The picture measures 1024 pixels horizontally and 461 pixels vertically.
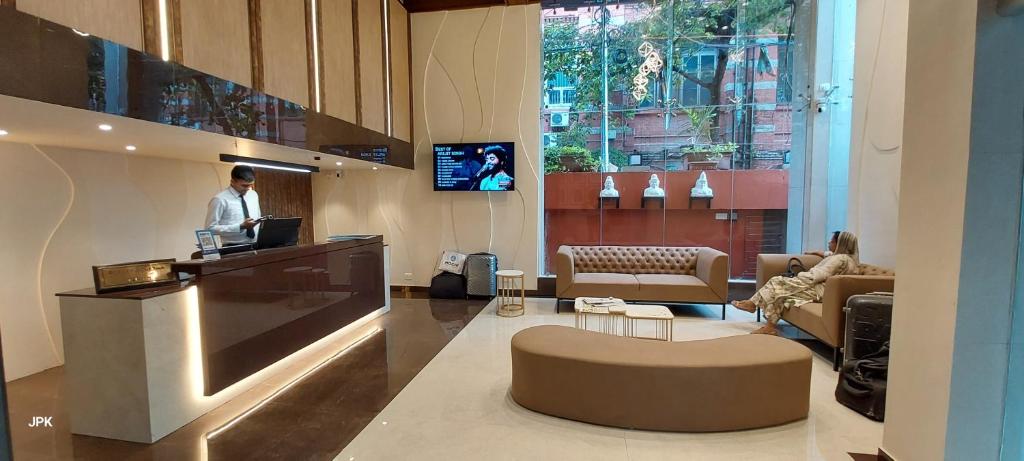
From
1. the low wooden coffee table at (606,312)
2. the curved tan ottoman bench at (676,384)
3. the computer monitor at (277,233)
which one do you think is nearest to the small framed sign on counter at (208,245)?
the computer monitor at (277,233)

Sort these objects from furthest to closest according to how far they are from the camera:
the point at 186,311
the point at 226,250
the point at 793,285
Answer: the point at 793,285 → the point at 226,250 → the point at 186,311

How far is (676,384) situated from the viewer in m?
2.51

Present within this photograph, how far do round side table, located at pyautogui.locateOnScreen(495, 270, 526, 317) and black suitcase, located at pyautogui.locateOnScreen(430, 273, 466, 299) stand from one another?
22.7 inches

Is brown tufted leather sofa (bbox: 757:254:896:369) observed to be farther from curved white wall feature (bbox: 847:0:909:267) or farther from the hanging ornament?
the hanging ornament

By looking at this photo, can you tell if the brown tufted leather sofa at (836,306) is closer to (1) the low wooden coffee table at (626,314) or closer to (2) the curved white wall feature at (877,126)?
(2) the curved white wall feature at (877,126)

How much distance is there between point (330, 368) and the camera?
12.1ft

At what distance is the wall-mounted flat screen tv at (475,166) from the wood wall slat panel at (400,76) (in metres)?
0.59

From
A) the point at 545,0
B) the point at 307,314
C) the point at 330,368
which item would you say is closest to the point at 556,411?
the point at 330,368

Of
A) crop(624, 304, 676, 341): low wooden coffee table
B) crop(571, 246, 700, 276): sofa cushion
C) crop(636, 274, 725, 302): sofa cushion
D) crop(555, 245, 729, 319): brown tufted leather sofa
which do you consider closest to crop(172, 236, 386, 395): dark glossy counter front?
crop(555, 245, 729, 319): brown tufted leather sofa

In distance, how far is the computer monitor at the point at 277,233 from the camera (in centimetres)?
347

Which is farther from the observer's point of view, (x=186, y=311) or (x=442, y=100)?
(x=442, y=100)

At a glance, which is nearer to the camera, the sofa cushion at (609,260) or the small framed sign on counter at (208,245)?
the small framed sign on counter at (208,245)

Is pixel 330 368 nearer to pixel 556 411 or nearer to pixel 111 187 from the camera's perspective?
pixel 556 411

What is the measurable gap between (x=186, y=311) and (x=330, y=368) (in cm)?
130
